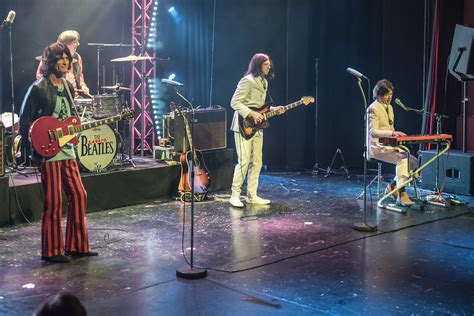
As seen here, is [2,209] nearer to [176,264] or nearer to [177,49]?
[176,264]

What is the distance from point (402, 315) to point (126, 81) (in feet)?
24.8

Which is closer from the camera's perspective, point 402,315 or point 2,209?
point 402,315

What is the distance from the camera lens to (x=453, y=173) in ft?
30.7

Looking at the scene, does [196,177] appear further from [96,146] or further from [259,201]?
[96,146]

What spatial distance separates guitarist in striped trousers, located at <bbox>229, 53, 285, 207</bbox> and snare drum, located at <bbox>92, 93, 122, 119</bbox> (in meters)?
1.47

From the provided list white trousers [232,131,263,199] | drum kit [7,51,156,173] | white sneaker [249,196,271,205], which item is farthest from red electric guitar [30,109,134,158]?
white sneaker [249,196,271,205]

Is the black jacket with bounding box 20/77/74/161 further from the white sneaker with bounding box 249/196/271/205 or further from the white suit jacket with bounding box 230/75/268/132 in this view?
the white sneaker with bounding box 249/196/271/205

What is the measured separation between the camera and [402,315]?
179 inches

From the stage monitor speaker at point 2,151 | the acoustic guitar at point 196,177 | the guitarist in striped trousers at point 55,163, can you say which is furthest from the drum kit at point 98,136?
the guitarist in striped trousers at point 55,163

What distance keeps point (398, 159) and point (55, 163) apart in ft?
13.5

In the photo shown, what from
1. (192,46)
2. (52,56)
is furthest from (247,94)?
(192,46)

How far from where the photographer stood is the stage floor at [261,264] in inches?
188

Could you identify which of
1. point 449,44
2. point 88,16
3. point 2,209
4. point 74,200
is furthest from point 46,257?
point 449,44

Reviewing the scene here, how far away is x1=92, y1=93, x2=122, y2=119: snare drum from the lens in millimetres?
8352
